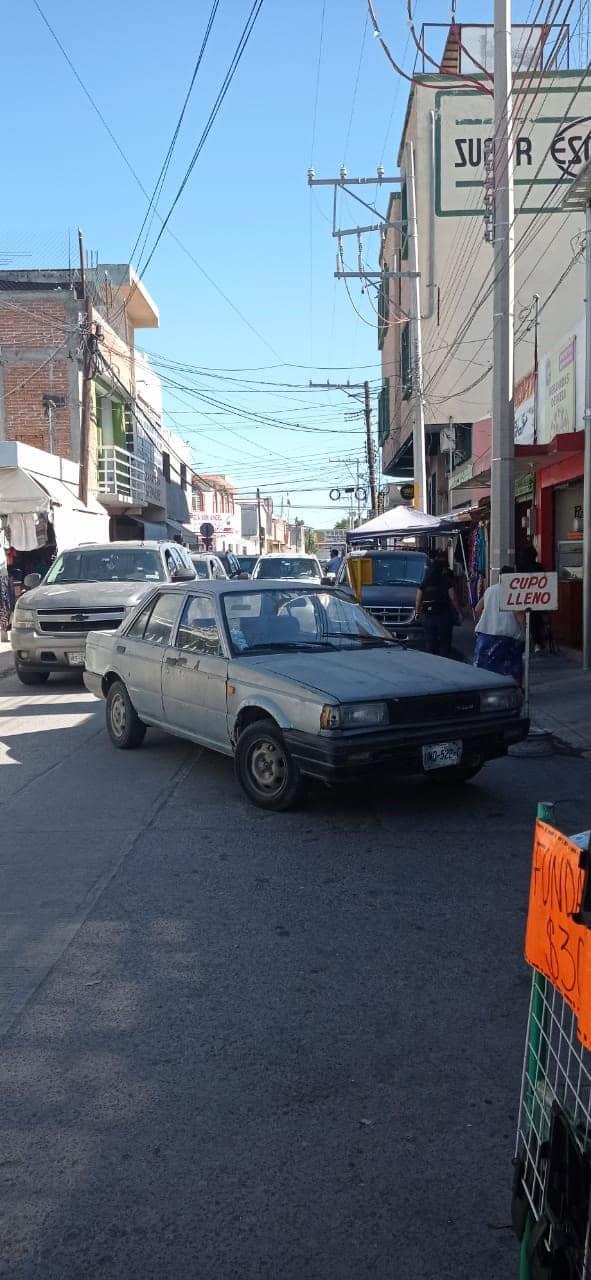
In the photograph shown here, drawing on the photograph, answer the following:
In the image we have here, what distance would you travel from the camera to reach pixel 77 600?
42.1ft

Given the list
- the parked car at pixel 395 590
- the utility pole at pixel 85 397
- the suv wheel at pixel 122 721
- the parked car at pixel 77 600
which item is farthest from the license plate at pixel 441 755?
the utility pole at pixel 85 397

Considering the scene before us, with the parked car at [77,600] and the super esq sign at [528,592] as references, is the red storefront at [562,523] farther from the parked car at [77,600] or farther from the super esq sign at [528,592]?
the parked car at [77,600]

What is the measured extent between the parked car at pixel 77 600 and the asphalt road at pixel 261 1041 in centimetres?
600

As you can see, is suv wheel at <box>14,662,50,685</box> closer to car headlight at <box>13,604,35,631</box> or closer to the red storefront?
car headlight at <box>13,604,35,631</box>

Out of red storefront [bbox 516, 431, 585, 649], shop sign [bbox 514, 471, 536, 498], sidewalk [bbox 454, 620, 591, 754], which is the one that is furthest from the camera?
shop sign [bbox 514, 471, 536, 498]

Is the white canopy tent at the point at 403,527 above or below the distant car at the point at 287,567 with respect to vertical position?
above

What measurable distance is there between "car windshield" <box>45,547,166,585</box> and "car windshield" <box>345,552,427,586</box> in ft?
17.0

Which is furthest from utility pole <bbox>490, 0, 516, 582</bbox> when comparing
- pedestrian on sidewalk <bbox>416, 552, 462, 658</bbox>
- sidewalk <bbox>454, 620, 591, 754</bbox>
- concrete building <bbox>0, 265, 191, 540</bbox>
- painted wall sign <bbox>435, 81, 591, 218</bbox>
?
concrete building <bbox>0, 265, 191, 540</bbox>

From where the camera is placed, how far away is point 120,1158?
2.94m

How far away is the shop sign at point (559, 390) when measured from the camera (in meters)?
14.4

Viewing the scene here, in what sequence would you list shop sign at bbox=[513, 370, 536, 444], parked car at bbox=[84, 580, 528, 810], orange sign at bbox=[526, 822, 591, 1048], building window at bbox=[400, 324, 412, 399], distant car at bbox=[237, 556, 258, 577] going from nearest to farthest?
orange sign at bbox=[526, 822, 591, 1048], parked car at bbox=[84, 580, 528, 810], shop sign at bbox=[513, 370, 536, 444], distant car at bbox=[237, 556, 258, 577], building window at bbox=[400, 324, 412, 399]

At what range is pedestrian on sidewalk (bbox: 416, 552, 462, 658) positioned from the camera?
1385 centimetres

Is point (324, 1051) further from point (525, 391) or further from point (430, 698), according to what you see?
point (525, 391)

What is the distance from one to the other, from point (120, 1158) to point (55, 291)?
28647 millimetres
